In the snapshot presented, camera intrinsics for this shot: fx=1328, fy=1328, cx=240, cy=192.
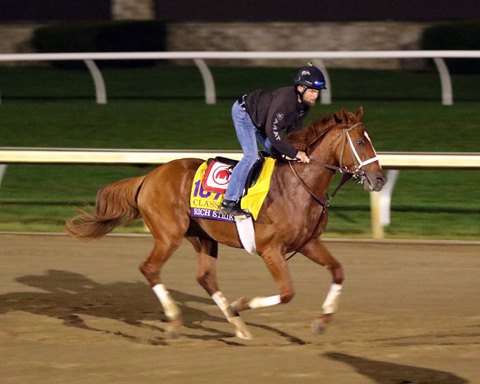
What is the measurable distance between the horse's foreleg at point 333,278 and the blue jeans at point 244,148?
547 millimetres

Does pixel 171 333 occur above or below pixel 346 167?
below

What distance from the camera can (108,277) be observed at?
378 inches

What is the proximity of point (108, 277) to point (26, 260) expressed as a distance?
2.96ft

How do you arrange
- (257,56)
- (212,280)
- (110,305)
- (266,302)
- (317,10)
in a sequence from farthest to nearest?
(317,10)
(257,56)
(110,305)
(212,280)
(266,302)

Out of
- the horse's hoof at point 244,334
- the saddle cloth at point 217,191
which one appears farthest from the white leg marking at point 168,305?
the saddle cloth at point 217,191

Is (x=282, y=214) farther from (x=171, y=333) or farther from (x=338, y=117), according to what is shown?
(x=171, y=333)

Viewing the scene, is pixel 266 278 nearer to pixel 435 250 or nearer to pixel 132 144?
pixel 435 250

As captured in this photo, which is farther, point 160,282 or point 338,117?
point 160,282

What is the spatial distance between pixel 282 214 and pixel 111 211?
1253 mm

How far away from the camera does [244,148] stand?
7953 mm

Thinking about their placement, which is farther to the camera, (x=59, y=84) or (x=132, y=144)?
(x=59, y=84)

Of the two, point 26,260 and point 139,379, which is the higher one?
point 139,379

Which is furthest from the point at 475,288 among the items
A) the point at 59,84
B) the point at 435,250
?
the point at 59,84

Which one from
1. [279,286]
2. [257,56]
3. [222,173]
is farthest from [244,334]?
[257,56]
